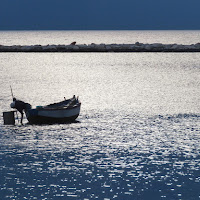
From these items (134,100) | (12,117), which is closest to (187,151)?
(12,117)

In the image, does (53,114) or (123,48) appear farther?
(123,48)

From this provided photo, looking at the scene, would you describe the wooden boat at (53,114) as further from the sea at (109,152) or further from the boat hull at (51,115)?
the sea at (109,152)

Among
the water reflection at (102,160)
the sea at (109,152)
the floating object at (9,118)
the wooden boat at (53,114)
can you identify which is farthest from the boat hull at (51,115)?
the floating object at (9,118)

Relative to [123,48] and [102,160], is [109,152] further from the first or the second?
[123,48]

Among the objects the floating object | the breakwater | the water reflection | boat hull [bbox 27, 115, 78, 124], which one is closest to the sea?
the water reflection

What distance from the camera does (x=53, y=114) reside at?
3622 centimetres

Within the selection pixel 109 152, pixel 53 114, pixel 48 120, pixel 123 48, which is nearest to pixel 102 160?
pixel 109 152

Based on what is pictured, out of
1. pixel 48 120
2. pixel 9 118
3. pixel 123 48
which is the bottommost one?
pixel 123 48

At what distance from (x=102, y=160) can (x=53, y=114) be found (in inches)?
399

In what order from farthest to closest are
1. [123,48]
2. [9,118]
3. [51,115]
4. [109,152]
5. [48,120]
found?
[123,48] → [48,120] → [51,115] → [9,118] → [109,152]

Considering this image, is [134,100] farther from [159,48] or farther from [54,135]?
[159,48]

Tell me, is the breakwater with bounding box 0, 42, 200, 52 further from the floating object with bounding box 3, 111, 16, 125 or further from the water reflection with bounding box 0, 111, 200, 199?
the floating object with bounding box 3, 111, 16, 125

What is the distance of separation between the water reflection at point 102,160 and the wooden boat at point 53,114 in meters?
Answer: 0.75

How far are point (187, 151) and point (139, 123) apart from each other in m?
8.91
